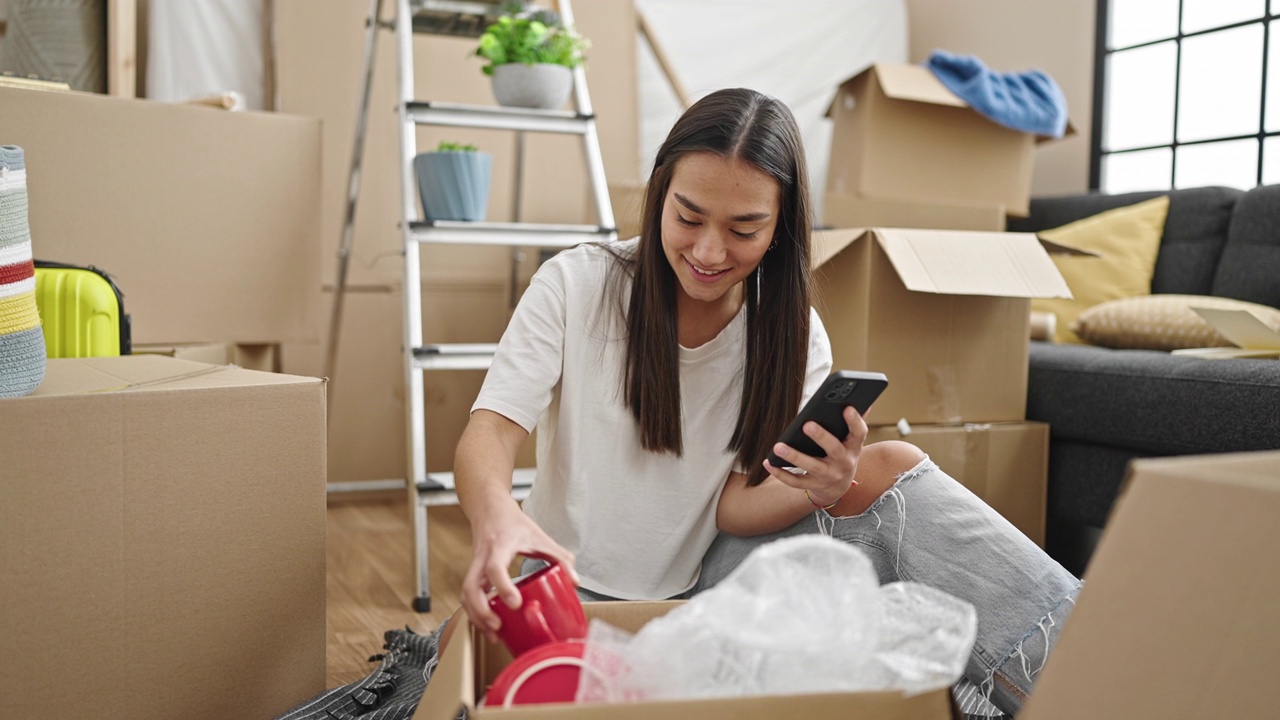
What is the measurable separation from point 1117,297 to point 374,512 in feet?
5.93

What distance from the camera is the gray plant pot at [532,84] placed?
2057 millimetres

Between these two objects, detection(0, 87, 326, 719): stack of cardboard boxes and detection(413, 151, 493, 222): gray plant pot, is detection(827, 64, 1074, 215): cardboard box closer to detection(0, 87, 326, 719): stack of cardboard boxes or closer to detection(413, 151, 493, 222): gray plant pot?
detection(413, 151, 493, 222): gray plant pot

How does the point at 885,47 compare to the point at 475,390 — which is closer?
the point at 475,390

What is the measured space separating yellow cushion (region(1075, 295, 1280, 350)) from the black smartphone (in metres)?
1.20

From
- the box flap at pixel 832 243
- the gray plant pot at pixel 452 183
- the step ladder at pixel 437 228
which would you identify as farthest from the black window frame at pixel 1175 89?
the gray plant pot at pixel 452 183

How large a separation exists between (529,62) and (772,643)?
162cm

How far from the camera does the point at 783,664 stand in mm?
668

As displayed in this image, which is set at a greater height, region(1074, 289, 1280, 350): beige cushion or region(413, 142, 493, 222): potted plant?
region(413, 142, 493, 222): potted plant

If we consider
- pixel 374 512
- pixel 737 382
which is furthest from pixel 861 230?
pixel 374 512

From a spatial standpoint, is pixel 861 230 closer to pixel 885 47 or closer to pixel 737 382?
pixel 737 382

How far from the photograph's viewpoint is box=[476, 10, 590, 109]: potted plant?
6.76 ft

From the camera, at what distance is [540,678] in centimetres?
73

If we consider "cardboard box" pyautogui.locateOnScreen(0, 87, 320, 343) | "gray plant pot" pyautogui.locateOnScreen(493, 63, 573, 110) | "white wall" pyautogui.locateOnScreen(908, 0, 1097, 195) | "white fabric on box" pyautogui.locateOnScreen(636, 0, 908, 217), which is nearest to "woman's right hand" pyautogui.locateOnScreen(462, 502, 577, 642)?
"cardboard box" pyautogui.locateOnScreen(0, 87, 320, 343)

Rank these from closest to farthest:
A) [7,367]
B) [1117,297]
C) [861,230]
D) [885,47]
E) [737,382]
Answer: [7,367] < [737,382] < [861,230] < [1117,297] < [885,47]
